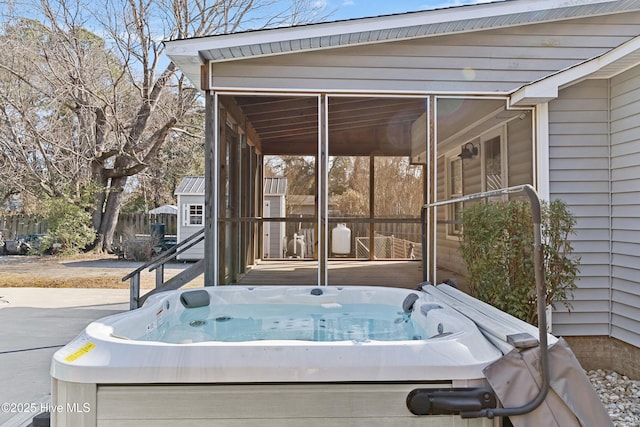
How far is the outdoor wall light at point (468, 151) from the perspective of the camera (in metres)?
5.82

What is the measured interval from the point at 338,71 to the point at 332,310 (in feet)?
7.27

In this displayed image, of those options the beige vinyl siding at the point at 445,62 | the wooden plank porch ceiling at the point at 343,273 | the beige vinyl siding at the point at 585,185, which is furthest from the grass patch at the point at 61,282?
the beige vinyl siding at the point at 585,185

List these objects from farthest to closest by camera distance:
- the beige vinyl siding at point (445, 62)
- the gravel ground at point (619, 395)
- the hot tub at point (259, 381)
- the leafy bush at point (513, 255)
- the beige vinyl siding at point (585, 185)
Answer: the beige vinyl siding at point (445, 62) → the beige vinyl siding at point (585, 185) → the leafy bush at point (513, 255) → the gravel ground at point (619, 395) → the hot tub at point (259, 381)

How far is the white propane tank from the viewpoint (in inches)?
314

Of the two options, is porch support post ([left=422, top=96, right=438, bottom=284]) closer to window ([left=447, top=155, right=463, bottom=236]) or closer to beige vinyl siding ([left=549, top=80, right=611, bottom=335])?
beige vinyl siding ([left=549, top=80, right=611, bottom=335])

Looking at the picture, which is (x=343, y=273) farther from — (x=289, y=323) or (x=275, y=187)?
(x=275, y=187)

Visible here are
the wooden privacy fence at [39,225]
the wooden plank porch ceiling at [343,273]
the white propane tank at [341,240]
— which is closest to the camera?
the wooden plank porch ceiling at [343,273]

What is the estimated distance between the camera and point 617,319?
367cm

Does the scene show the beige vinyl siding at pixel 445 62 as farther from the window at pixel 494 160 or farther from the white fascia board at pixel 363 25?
the window at pixel 494 160

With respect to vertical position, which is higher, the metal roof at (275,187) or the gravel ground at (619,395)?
the metal roof at (275,187)

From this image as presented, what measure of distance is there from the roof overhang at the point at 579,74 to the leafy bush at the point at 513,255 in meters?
1.04

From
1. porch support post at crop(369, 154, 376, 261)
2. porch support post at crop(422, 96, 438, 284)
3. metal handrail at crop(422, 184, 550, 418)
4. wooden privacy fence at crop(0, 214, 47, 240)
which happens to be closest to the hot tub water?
porch support post at crop(422, 96, 438, 284)

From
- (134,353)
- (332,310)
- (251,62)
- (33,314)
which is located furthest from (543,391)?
(33,314)

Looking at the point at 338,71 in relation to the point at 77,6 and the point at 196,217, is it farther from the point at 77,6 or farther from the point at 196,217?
the point at 77,6
